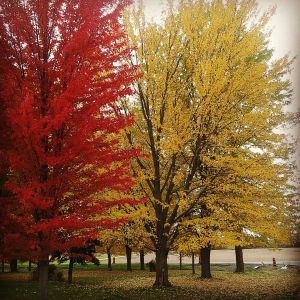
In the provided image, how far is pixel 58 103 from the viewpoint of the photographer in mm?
5469

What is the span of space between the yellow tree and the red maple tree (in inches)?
114

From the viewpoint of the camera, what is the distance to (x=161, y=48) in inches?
378

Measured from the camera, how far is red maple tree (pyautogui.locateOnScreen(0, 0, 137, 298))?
5660 mm

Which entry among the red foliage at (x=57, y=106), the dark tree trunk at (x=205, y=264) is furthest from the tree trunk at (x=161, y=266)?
the red foliage at (x=57, y=106)

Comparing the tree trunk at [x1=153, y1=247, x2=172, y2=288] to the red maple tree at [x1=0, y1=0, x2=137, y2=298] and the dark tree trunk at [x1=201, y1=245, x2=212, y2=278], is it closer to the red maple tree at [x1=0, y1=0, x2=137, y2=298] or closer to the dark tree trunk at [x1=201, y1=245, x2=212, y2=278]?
the dark tree trunk at [x1=201, y1=245, x2=212, y2=278]

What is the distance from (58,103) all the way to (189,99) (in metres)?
5.31

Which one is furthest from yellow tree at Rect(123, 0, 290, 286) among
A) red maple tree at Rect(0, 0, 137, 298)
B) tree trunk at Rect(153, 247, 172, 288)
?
red maple tree at Rect(0, 0, 137, 298)

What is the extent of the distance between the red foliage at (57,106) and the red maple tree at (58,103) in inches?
0.6

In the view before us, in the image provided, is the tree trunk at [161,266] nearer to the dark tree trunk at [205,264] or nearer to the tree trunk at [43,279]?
the dark tree trunk at [205,264]

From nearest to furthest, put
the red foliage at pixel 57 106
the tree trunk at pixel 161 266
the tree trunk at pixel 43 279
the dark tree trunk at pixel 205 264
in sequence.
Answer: the red foliage at pixel 57 106 < the tree trunk at pixel 43 279 < the tree trunk at pixel 161 266 < the dark tree trunk at pixel 205 264

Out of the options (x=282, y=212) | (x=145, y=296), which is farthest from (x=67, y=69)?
(x=282, y=212)

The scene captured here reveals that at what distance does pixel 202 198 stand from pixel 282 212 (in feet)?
9.04

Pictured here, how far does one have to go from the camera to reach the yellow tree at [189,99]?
28.8ft

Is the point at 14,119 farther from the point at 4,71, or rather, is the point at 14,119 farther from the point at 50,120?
the point at 4,71
